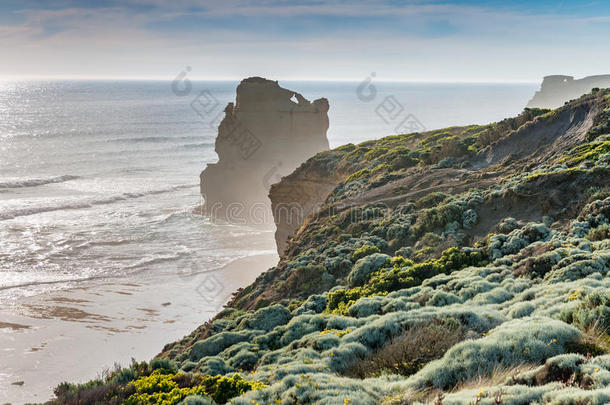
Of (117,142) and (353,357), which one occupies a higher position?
(117,142)

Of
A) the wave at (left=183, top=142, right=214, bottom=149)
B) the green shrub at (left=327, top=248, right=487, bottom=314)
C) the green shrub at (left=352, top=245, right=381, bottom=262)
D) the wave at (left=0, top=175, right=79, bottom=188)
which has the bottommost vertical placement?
the green shrub at (left=327, top=248, right=487, bottom=314)

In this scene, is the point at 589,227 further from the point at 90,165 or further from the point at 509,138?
the point at 90,165

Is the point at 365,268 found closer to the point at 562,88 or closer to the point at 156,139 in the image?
the point at 156,139

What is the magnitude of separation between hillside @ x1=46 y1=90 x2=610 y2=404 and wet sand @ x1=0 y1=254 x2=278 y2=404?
8003 millimetres

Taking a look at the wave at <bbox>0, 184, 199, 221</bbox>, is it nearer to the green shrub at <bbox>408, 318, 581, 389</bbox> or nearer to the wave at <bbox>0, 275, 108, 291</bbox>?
the wave at <bbox>0, 275, 108, 291</bbox>

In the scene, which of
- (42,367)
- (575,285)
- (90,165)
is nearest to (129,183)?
(90,165)

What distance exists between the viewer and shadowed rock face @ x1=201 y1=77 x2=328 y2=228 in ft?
176

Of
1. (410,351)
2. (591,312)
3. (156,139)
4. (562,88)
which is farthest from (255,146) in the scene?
(562,88)

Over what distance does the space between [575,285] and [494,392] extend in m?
4.76

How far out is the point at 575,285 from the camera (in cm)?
940

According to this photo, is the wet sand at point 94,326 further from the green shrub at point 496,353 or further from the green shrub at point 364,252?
the green shrub at point 496,353

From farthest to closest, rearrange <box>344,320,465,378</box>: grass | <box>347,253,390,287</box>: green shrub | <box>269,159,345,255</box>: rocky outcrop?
<box>269,159,345,255</box>: rocky outcrop, <box>347,253,390,287</box>: green shrub, <box>344,320,465,378</box>: grass

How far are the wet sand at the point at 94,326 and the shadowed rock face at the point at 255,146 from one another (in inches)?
883

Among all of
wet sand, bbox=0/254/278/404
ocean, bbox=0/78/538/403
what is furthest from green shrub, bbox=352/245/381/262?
ocean, bbox=0/78/538/403
